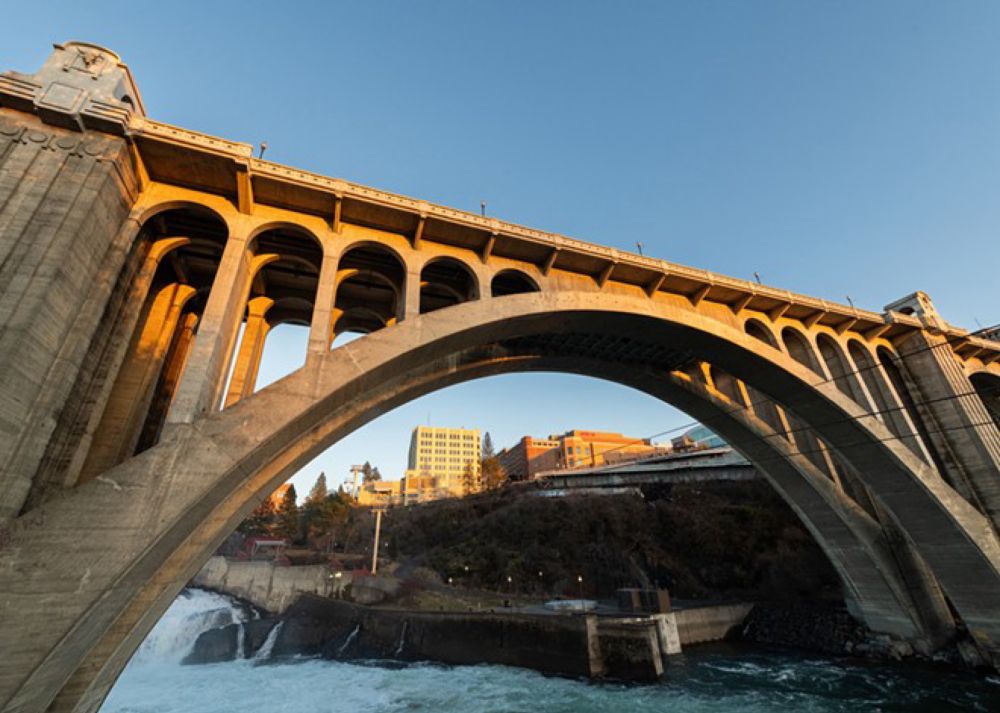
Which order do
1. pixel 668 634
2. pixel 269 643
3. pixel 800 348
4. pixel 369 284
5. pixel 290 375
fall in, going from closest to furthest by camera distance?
pixel 290 375 → pixel 369 284 → pixel 800 348 → pixel 668 634 → pixel 269 643

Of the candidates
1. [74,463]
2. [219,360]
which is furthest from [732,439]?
[74,463]

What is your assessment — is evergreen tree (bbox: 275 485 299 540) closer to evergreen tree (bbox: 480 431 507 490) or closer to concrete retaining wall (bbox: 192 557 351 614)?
concrete retaining wall (bbox: 192 557 351 614)

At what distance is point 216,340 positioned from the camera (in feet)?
27.4

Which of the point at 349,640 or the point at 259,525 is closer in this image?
the point at 349,640

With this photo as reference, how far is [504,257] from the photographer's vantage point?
522 inches

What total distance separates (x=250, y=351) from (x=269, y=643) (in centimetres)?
2834

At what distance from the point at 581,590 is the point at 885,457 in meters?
24.2

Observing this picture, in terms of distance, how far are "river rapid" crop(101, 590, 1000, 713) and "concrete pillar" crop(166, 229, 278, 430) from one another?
1537 cm

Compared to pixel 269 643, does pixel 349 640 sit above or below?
above

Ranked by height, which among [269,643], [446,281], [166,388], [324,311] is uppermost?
[446,281]

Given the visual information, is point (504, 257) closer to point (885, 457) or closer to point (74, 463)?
point (74, 463)

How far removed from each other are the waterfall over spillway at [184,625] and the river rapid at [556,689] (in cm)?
376

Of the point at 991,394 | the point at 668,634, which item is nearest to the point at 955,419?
the point at 991,394

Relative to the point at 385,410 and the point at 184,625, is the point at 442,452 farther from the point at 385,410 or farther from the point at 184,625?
the point at 385,410
